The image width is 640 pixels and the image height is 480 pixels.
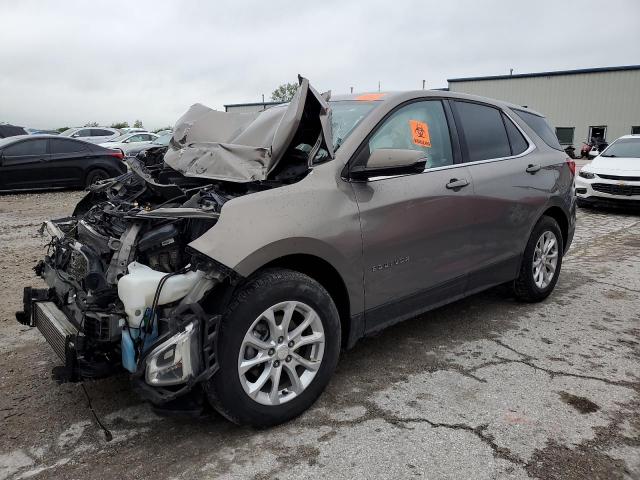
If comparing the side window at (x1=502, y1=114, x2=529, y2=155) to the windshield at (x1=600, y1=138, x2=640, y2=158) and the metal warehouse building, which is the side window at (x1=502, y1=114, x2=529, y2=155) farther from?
the metal warehouse building

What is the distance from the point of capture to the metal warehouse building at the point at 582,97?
1211 inches

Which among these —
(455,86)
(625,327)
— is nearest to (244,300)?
(625,327)

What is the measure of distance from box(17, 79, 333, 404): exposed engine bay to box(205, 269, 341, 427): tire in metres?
0.11

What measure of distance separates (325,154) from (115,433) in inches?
74.6

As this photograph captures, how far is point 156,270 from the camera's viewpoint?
273 cm

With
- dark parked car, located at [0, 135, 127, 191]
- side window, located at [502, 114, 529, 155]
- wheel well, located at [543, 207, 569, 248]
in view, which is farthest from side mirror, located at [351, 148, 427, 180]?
dark parked car, located at [0, 135, 127, 191]

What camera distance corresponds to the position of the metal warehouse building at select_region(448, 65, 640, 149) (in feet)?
101

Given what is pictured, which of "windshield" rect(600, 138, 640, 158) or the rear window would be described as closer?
the rear window

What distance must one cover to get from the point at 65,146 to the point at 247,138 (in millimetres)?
10147

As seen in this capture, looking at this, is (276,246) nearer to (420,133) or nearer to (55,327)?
(55,327)

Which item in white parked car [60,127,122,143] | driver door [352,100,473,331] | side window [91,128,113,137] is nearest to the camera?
driver door [352,100,473,331]

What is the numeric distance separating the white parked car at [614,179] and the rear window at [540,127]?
19.3 ft

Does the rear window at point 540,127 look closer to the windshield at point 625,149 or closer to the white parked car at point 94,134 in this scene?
the windshield at point 625,149

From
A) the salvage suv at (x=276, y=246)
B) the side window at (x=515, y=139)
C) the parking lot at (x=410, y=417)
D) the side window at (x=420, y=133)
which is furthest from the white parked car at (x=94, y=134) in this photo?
the side window at (x=420, y=133)
